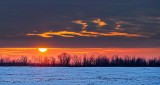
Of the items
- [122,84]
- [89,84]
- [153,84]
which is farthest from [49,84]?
[153,84]

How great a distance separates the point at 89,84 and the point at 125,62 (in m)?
42.3

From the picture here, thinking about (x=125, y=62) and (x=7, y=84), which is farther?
(x=125, y=62)

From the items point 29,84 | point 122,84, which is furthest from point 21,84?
point 122,84

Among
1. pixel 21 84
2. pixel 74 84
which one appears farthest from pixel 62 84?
pixel 21 84

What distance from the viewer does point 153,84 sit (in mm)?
29672

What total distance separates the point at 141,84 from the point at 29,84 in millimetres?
7574

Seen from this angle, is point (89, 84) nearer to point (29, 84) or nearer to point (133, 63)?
point (29, 84)

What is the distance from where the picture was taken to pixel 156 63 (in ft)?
235

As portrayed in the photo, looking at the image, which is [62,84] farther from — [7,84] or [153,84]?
[153,84]

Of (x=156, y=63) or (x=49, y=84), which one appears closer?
(x=49, y=84)

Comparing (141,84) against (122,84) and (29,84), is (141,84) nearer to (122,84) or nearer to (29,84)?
(122,84)

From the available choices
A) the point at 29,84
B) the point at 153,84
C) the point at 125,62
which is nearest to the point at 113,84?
the point at 153,84

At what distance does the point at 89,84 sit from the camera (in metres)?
29.5

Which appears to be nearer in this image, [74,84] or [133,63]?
[74,84]
